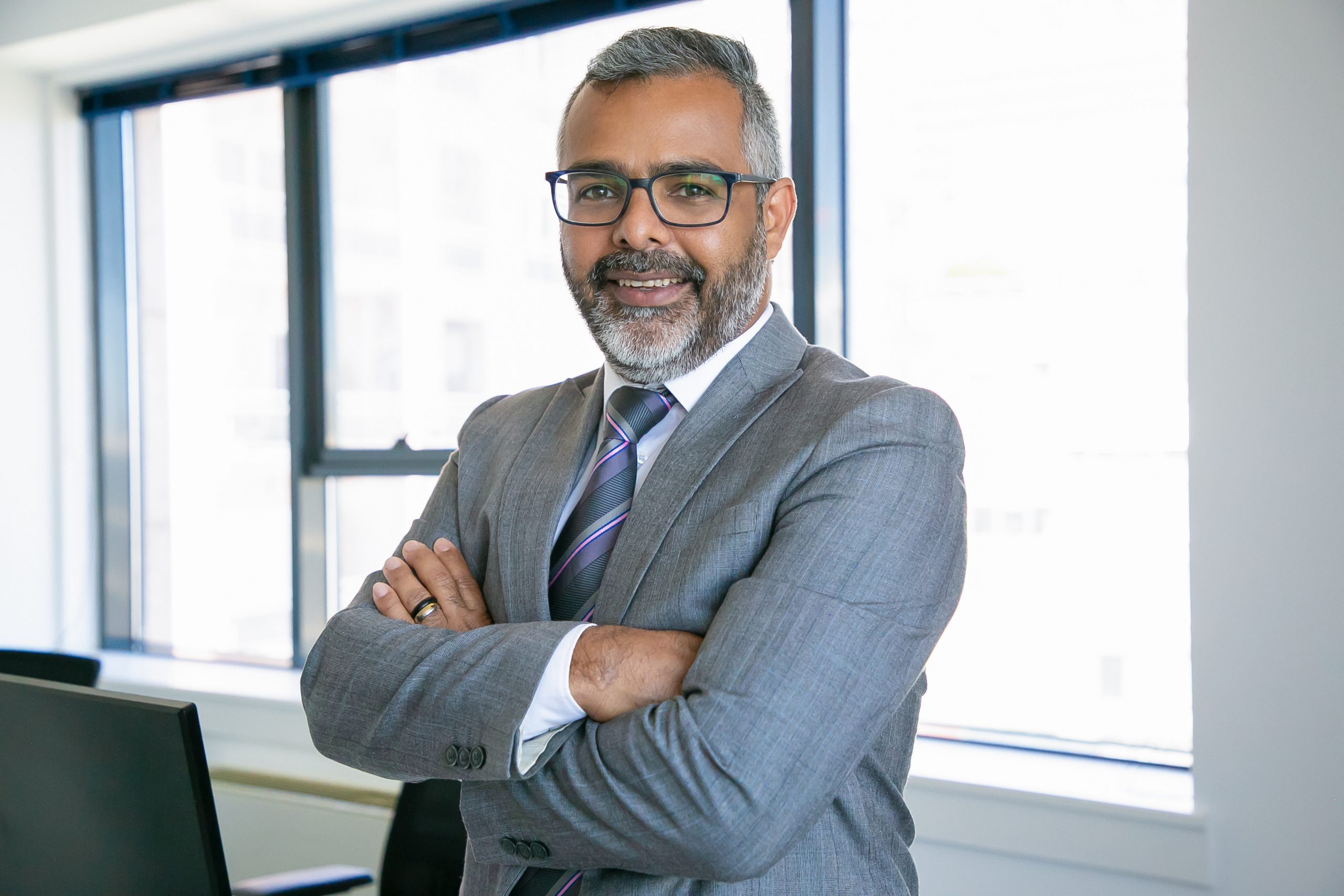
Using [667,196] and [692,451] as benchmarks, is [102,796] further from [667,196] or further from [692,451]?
[667,196]

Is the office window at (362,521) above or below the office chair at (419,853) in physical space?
above

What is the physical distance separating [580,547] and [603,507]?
0.19 feet

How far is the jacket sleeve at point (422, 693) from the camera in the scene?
1.05 m

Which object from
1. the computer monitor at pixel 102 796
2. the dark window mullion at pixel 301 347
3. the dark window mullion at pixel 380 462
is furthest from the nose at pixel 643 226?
the dark window mullion at pixel 301 347

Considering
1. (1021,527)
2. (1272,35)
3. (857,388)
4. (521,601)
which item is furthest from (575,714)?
(1272,35)

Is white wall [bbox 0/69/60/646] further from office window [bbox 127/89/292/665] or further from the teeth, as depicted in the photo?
the teeth

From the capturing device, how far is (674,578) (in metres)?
1.14

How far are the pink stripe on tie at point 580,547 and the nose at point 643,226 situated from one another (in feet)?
1.11

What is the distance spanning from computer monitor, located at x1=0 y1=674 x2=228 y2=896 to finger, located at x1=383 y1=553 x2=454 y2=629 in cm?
42

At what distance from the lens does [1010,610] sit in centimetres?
235

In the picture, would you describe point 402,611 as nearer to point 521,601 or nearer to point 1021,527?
point 521,601

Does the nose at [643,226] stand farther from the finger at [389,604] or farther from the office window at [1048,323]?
the office window at [1048,323]

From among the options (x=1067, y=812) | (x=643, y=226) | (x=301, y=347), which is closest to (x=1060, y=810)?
(x=1067, y=812)

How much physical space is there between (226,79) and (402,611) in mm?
2781
